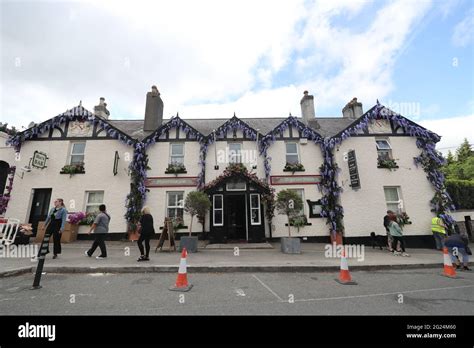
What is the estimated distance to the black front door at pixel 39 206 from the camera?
12.3 m

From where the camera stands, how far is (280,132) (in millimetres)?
14008

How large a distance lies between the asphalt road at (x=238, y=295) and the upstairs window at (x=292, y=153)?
8144 millimetres

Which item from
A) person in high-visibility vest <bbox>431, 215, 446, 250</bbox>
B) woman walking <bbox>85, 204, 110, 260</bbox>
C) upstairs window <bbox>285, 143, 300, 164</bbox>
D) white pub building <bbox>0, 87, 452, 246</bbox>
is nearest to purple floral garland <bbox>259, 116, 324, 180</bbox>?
white pub building <bbox>0, 87, 452, 246</bbox>

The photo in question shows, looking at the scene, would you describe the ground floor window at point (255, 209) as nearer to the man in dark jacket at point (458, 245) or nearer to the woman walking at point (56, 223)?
the man in dark jacket at point (458, 245)

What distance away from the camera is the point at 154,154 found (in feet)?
44.3

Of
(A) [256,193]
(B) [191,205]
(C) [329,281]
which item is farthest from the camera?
(A) [256,193]

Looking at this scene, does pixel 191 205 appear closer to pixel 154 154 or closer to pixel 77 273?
pixel 77 273

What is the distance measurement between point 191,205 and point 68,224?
286 inches

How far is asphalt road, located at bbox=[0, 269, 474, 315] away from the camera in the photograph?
392cm

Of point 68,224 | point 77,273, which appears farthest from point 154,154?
point 77,273

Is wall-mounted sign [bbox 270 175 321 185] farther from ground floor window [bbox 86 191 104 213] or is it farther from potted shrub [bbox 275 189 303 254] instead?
ground floor window [bbox 86 191 104 213]

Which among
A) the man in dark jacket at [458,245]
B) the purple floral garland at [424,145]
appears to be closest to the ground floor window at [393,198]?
the purple floral garland at [424,145]
